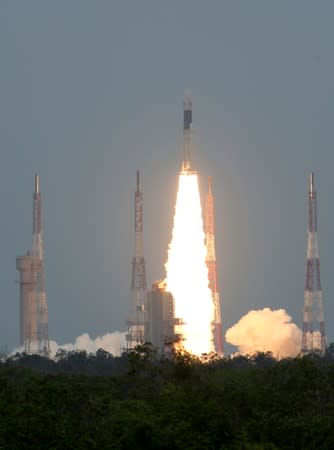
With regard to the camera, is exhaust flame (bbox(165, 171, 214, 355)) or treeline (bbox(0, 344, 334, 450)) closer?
treeline (bbox(0, 344, 334, 450))

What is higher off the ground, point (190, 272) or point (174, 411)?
point (190, 272)

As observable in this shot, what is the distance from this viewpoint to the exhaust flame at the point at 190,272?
186750mm

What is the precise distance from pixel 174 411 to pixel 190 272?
103 meters

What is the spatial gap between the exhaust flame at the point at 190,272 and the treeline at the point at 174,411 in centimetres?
8227

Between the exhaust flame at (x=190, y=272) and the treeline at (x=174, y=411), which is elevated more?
the exhaust flame at (x=190, y=272)

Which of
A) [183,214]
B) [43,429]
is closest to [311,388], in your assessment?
[43,429]

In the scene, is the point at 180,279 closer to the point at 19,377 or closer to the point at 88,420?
the point at 19,377

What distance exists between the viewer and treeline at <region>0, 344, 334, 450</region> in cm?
8625

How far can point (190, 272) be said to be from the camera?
193 meters

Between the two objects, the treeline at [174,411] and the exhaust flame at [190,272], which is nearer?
the treeline at [174,411]

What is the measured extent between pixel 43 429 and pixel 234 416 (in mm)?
8424

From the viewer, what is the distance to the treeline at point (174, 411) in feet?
283

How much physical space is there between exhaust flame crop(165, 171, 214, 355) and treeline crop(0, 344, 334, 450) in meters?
82.3

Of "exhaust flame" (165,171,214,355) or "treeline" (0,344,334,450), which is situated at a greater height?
"exhaust flame" (165,171,214,355)
